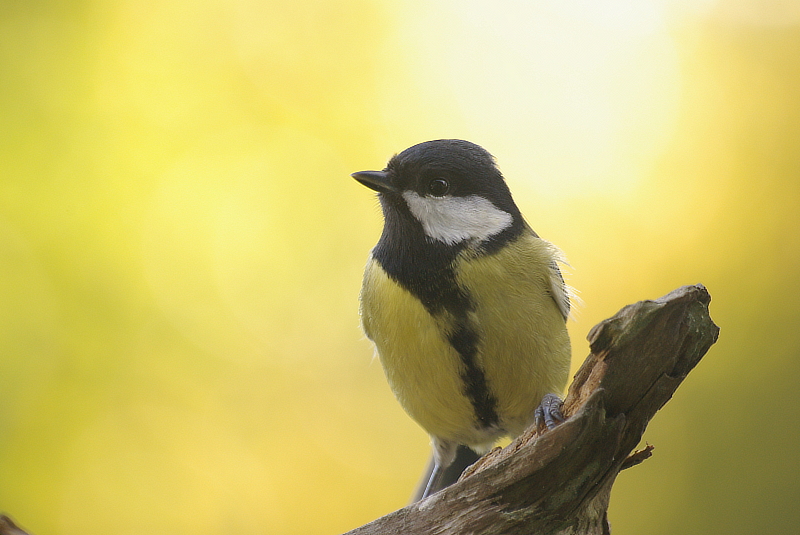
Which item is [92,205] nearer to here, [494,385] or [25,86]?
[25,86]

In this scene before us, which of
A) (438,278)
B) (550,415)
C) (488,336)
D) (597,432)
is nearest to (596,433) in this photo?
(597,432)

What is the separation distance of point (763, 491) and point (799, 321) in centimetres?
86

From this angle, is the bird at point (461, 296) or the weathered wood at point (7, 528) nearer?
the weathered wood at point (7, 528)

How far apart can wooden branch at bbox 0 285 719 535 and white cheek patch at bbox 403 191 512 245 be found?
0.63 m

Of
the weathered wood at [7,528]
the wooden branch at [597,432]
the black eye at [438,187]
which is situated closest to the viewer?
the wooden branch at [597,432]

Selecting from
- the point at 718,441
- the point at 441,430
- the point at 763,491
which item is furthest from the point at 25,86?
the point at 763,491

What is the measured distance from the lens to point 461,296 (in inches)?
79.1

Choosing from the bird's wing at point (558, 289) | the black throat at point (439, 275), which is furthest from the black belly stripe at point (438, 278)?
the bird's wing at point (558, 289)

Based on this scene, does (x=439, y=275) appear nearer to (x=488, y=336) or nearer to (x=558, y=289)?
(x=488, y=336)

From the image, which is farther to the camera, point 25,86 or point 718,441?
point 25,86

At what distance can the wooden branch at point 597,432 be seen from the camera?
1.50 meters

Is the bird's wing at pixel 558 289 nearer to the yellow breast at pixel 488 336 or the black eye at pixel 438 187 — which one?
the yellow breast at pixel 488 336

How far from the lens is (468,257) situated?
205 centimetres

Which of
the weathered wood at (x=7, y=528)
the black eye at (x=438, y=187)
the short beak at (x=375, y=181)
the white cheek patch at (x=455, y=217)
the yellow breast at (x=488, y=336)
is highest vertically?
the short beak at (x=375, y=181)
